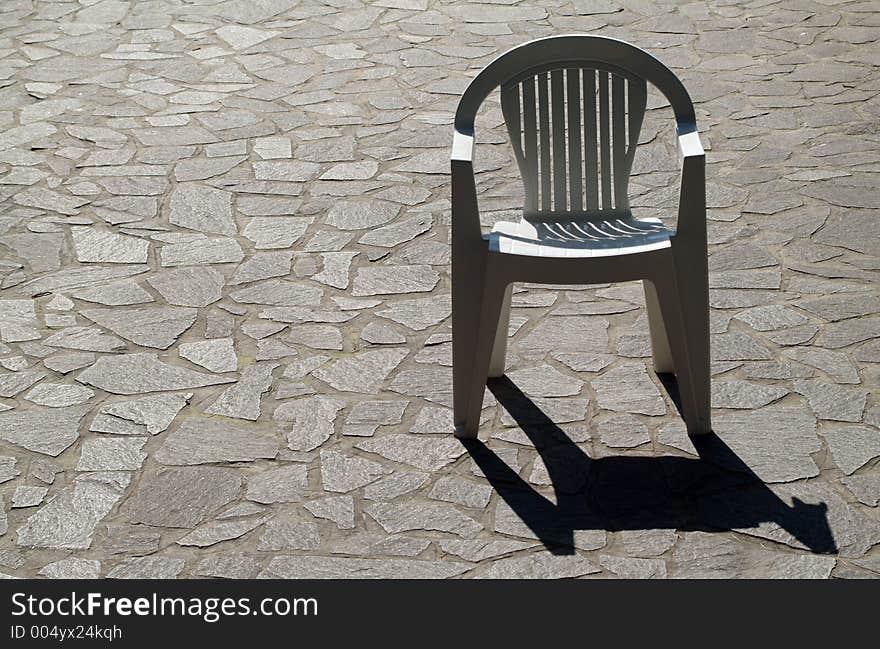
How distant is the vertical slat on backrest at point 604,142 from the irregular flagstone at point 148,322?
5.44 feet

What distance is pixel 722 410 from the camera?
3773 mm

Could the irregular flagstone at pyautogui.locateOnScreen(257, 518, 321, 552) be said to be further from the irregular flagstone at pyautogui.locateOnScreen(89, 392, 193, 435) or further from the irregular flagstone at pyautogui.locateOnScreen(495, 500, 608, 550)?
the irregular flagstone at pyautogui.locateOnScreen(89, 392, 193, 435)

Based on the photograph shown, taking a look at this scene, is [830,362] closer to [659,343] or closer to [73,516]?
[659,343]

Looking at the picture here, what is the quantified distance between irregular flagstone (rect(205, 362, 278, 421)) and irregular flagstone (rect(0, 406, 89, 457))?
439 mm

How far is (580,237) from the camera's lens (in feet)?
11.8

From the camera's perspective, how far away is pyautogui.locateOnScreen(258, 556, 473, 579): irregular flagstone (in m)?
3.13

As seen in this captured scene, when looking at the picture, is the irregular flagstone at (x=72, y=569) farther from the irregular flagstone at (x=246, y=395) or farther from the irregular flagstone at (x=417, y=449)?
the irregular flagstone at (x=417, y=449)

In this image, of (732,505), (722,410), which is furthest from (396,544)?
(722,410)

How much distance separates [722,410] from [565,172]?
0.93 metres

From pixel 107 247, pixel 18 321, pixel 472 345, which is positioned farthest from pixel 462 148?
pixel 107 247

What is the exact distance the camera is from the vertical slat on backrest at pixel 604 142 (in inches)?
146

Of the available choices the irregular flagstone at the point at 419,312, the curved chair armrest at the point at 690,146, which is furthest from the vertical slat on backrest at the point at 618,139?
the irregular flagstone at the point at 419,312

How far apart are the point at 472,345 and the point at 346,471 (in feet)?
1.79

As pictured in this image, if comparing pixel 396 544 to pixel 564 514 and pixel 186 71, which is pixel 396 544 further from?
pixel 186 71
